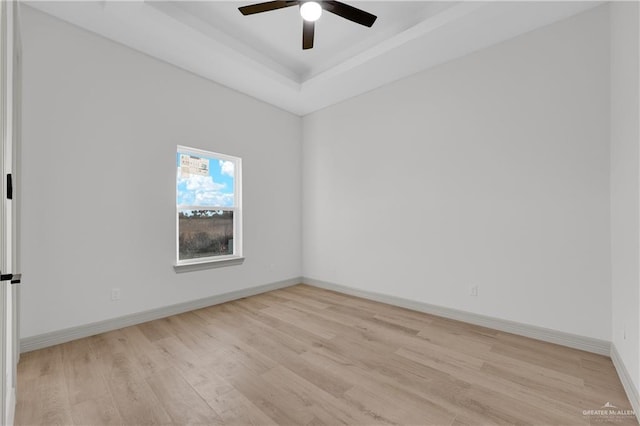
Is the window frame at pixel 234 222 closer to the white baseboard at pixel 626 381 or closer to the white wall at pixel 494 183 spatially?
the white wall at pixel 494 183

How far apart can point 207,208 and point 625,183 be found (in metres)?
4.13

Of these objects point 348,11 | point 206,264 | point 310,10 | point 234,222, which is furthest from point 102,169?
point 348,11

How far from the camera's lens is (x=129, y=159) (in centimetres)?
301

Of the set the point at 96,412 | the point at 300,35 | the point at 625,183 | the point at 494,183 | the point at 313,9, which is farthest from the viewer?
the point at 300,35

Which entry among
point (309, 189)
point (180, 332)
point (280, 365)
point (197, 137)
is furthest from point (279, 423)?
point (309, 189)

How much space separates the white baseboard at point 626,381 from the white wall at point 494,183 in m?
0.20

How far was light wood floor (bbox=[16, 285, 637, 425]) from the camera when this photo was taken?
1.66 meters

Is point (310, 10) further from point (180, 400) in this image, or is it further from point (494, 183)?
point (180, 400)

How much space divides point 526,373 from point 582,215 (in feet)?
4.84

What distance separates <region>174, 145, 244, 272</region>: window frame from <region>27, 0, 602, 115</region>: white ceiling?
0.99 metres

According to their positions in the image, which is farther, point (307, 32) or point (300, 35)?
point (300, 35)

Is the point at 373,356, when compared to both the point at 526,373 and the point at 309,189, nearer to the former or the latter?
the point at 526,373

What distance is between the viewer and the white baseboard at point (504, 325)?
2418 mm

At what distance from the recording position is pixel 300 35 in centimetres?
329
